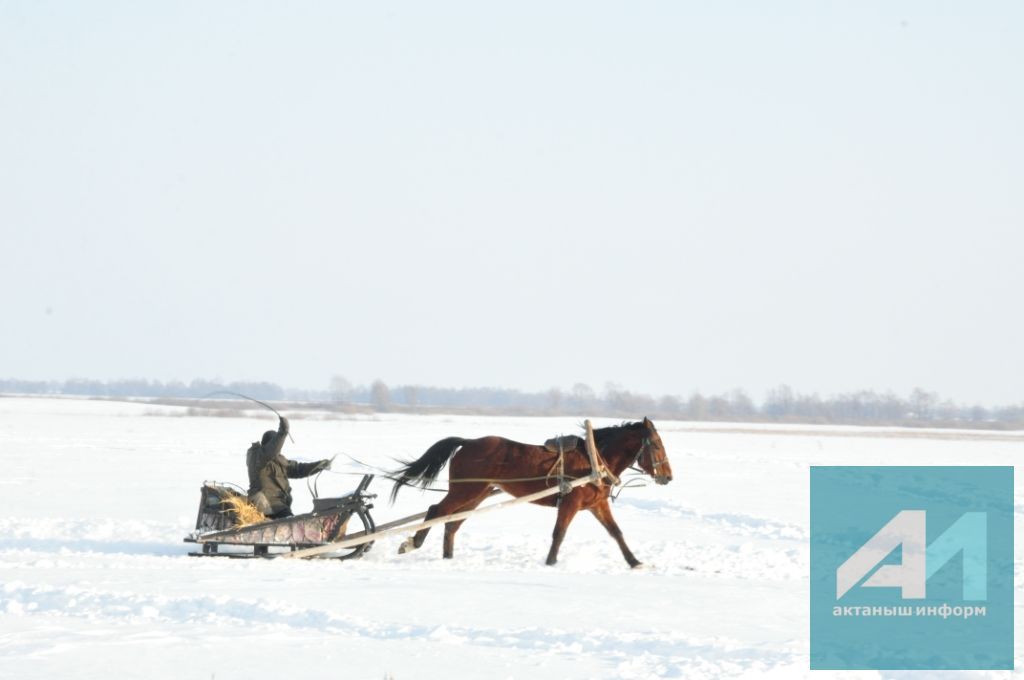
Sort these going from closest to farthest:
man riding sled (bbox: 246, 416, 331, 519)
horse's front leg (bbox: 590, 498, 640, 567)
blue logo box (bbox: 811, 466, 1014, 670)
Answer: blue logo box (bbox: 811, 466, 1014, 670) < horse's front leg (bbox: 590, 498, 640, 567) < man riding sled (bbox: 246, 416, 331, 519)

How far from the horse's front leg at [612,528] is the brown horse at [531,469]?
0.01 metres

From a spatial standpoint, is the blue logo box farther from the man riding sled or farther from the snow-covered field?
the man riding sled

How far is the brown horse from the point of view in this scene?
38.2ft

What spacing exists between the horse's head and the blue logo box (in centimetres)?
170

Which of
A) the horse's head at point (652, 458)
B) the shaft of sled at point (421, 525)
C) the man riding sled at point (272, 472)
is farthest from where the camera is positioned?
the horse's head at point (652, 458)

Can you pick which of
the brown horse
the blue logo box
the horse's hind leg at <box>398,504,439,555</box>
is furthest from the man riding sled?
the blue logo box

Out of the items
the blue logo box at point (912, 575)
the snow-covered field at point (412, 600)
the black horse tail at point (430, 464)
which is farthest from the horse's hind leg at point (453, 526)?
the blue logo box at point (912, 575)

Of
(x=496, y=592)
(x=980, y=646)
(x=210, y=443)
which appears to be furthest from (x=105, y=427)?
(x=980, y=646)

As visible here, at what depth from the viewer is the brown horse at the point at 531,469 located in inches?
459

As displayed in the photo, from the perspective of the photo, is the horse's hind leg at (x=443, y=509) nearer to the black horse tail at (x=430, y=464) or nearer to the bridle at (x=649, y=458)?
the black horse tail at (x=430, y=464)

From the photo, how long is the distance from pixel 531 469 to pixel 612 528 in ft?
3.53

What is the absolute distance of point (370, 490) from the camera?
21.3 metres

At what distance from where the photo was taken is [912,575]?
11438 millimetres

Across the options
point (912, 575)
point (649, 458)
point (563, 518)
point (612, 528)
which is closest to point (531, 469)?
point (563, 518)
